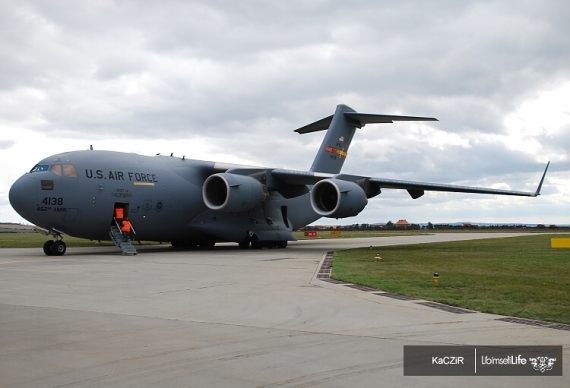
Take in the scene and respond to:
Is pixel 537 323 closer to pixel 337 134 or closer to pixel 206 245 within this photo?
pixel 206 245

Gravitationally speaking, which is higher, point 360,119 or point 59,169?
point 360,119

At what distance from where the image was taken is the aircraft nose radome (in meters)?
18.8

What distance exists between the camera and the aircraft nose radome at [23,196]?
18766 mm

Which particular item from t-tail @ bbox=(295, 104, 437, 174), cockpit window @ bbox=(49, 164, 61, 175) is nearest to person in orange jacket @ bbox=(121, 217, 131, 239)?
cockpit window @ bbox=(49, 164, 61, 175)

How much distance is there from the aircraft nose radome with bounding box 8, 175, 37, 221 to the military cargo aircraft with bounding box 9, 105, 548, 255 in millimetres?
30

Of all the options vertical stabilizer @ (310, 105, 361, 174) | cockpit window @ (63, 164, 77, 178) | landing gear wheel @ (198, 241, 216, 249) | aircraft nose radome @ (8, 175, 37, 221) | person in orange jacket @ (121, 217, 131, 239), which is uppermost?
vertical stabilizer @ (310, 105, 361, 174)

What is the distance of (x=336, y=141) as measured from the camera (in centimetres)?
2867

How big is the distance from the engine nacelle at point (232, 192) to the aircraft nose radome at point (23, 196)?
6.48m

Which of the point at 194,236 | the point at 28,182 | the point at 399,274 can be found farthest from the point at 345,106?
the point at 399,274

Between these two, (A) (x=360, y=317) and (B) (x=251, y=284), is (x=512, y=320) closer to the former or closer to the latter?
(A) (x=360, y=317)

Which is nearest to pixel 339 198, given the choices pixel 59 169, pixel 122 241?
pixel 122 241

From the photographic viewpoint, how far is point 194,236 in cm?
2461

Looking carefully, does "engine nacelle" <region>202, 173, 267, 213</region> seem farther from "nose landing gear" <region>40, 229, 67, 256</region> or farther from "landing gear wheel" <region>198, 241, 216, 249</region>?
"nose landing gear" <region>40, 229, 67, 256</region>

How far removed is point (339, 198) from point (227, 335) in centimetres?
1600
